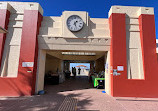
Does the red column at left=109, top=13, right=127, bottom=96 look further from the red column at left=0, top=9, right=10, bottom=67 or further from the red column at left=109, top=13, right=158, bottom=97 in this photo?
the red column at left=0, top=9, right=10, bottom=67

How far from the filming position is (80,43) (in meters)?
6.84

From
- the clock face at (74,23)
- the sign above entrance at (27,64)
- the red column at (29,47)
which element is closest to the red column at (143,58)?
the clock face at (74,23)

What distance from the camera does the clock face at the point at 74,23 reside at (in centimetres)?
679

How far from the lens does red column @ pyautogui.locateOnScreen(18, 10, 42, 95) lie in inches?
244

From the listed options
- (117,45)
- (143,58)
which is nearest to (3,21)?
(117,45)

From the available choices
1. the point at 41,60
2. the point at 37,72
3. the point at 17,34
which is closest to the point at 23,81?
the point at 37,72

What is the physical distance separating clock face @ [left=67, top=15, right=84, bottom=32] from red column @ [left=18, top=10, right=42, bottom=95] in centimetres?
234

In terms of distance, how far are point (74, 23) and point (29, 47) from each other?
370 centimetres

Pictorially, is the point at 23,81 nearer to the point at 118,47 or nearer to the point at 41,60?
the point at 41,60

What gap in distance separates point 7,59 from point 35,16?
12.0 feet

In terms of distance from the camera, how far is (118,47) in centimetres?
646

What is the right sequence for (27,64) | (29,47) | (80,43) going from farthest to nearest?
(80,43) → (29,47) → (27,64)

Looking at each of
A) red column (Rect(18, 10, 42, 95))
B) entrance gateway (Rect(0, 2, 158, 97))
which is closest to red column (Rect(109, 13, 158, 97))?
entrance gateway (Rect(0, 2, 158, 97))

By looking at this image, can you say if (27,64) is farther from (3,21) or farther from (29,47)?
(3,21)
